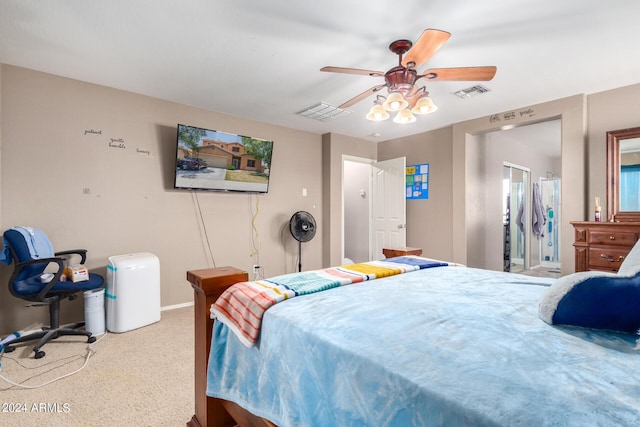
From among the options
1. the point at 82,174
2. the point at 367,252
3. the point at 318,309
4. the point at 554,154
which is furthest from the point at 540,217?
the point at 82,174

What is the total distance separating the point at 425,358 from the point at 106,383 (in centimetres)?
217

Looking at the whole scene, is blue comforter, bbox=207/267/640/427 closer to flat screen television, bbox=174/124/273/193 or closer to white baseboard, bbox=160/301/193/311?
white baseboard, bbox=160/301/193/311

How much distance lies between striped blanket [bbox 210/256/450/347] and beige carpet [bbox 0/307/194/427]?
861 mm

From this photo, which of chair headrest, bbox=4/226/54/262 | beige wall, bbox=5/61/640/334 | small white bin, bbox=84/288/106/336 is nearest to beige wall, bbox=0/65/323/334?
beige wall, bbox=5/61/640/334

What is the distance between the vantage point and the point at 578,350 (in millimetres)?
781

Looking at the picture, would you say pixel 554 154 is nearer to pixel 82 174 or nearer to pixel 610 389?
pixel 610 389

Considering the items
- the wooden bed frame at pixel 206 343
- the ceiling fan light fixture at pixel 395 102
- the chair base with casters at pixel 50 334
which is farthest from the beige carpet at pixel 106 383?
the ceiling fan light fixture at pixel 395 102

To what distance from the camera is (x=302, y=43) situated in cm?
237

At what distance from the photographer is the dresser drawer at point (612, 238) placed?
8.78 ft

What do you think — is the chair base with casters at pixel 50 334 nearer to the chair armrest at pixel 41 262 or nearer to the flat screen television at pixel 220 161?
Answer: the chair armrest at pixel 41 262

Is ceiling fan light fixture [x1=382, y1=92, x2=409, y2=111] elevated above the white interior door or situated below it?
above

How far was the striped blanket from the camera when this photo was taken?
1.16 metres

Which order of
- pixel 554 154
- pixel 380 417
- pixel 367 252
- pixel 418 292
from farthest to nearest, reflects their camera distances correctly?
pixel 554 154, pixel 367 252, pixel 418 292, pixel 380 417

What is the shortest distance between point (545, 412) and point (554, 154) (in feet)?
26.5
